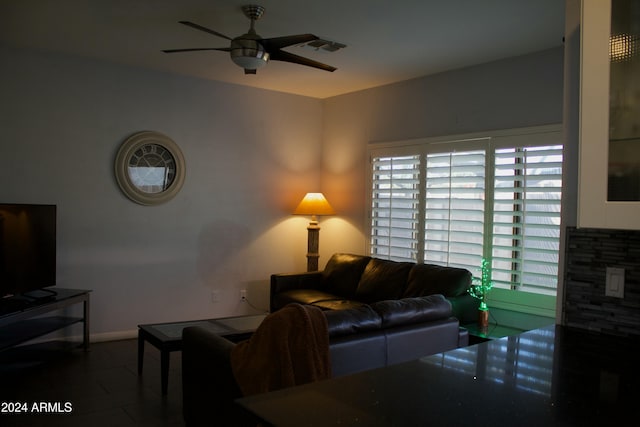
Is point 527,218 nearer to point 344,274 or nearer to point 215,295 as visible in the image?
point 344,274

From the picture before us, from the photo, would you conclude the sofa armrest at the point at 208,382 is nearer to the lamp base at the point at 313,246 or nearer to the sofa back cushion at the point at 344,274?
the sofa back cushion at the point at 344,274

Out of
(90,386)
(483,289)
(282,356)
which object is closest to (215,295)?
(90,386)

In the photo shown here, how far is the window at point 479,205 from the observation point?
417 cm

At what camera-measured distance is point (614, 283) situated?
194cm

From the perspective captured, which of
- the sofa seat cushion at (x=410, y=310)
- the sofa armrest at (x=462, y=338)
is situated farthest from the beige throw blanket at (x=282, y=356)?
the sofa armrest at (x=462, y=338)

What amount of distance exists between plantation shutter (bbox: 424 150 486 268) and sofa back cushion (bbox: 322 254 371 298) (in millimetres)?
737

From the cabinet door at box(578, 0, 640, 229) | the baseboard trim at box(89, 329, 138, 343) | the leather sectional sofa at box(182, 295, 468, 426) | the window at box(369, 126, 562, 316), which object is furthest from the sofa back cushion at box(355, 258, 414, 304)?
the cabinet door at box(578, 0, 640, 229)

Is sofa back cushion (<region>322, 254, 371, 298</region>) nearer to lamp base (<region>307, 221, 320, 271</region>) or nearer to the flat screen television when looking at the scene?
lamp base (<region>307, 221, 320, 271</region>)

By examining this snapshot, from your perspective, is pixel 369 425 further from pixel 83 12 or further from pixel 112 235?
pixel 112 235

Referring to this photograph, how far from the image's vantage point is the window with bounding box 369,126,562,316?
13.7 ft

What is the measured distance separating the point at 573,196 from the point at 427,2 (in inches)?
72.3

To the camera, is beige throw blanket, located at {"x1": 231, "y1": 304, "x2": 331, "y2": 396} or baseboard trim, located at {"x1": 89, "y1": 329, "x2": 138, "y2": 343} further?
baseboard trim, located at {"x1": 89, "y1": 329, "x2": 138, "y2": 343}

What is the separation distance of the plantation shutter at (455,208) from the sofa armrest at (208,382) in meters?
2.85

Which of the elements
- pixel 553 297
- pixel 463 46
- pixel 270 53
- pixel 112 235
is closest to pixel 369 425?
pixel 270 53
